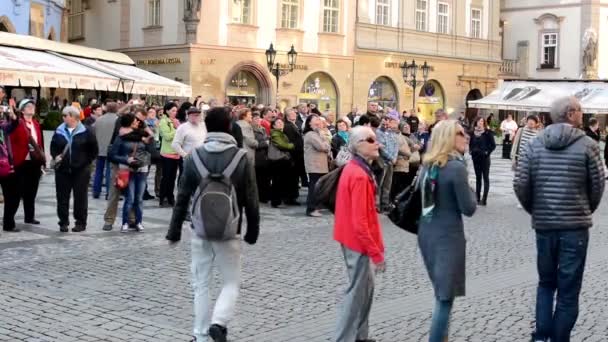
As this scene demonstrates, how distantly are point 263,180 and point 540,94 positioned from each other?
28733 mm

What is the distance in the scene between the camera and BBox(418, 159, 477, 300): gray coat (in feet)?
20.6

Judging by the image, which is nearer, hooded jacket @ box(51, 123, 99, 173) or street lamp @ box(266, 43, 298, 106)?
hooded jacket @ box(51, 123, 99, 173)

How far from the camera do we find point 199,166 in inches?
266

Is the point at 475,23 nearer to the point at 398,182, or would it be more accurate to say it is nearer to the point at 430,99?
the point at 430,99

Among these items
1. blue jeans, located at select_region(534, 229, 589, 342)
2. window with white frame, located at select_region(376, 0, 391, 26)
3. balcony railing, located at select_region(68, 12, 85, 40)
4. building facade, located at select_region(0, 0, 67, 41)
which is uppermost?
window with white frame, located at select_region(376, 0, 391, 26)

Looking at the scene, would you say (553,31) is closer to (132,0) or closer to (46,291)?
(132,0)

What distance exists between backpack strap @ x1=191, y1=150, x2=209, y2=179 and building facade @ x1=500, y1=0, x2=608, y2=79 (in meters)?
47.3

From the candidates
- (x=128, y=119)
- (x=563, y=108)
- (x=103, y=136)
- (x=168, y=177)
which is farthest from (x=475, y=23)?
(x=563, y=108)

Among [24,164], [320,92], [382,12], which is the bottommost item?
[24,164]

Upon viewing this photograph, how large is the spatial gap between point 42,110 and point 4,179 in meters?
15.5

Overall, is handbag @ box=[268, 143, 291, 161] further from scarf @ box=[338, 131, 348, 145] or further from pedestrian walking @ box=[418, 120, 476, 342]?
pedestrian walking @ box=[418, 120, 476, 342]

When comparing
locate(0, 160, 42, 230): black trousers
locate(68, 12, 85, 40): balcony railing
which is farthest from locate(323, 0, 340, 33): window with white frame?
locate(0, 160, 42, 230): black trousers

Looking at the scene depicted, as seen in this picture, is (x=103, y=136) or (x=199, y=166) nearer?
(x=199, y=166)

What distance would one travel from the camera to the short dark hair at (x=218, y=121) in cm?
681
